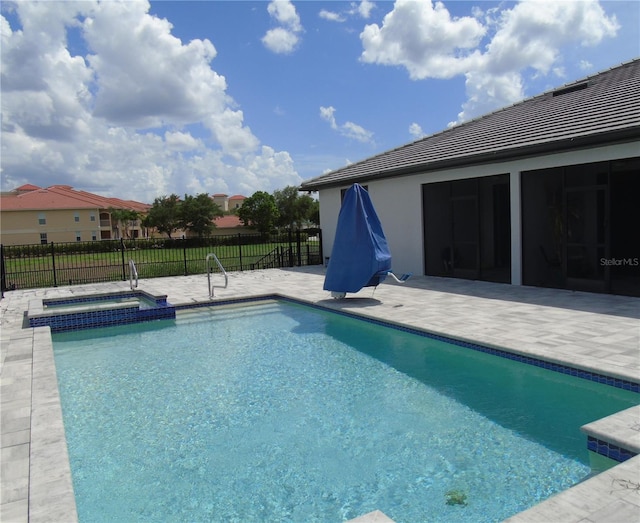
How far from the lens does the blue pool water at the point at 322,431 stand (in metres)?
3.46

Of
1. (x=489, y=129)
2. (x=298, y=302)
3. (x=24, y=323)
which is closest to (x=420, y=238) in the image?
(x=489, y=129)

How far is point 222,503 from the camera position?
3.47 meters

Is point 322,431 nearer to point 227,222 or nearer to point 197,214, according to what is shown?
point 197,214

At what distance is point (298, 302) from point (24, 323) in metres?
5.79

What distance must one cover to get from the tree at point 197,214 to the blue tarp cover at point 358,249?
56.2 metres

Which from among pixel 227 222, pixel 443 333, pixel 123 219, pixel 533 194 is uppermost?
pixel 123 219

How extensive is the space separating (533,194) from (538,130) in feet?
4.94

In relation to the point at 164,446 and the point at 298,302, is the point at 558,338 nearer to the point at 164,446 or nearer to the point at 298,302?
the point at 164,446

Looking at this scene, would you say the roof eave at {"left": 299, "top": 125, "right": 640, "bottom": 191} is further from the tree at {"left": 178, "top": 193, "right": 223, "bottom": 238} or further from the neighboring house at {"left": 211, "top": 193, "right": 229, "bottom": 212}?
the neighboring house at {"left": 211, "top": 193, "right": 229, "bottom": 212}

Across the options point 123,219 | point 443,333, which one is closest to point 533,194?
point 443,333

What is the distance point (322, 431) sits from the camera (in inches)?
182

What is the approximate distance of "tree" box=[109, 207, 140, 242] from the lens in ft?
232

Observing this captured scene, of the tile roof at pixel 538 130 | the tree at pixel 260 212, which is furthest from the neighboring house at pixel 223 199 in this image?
the tile roof at pixel 538 130

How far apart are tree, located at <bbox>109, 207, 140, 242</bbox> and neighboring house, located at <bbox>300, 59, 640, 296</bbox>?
209 feet
